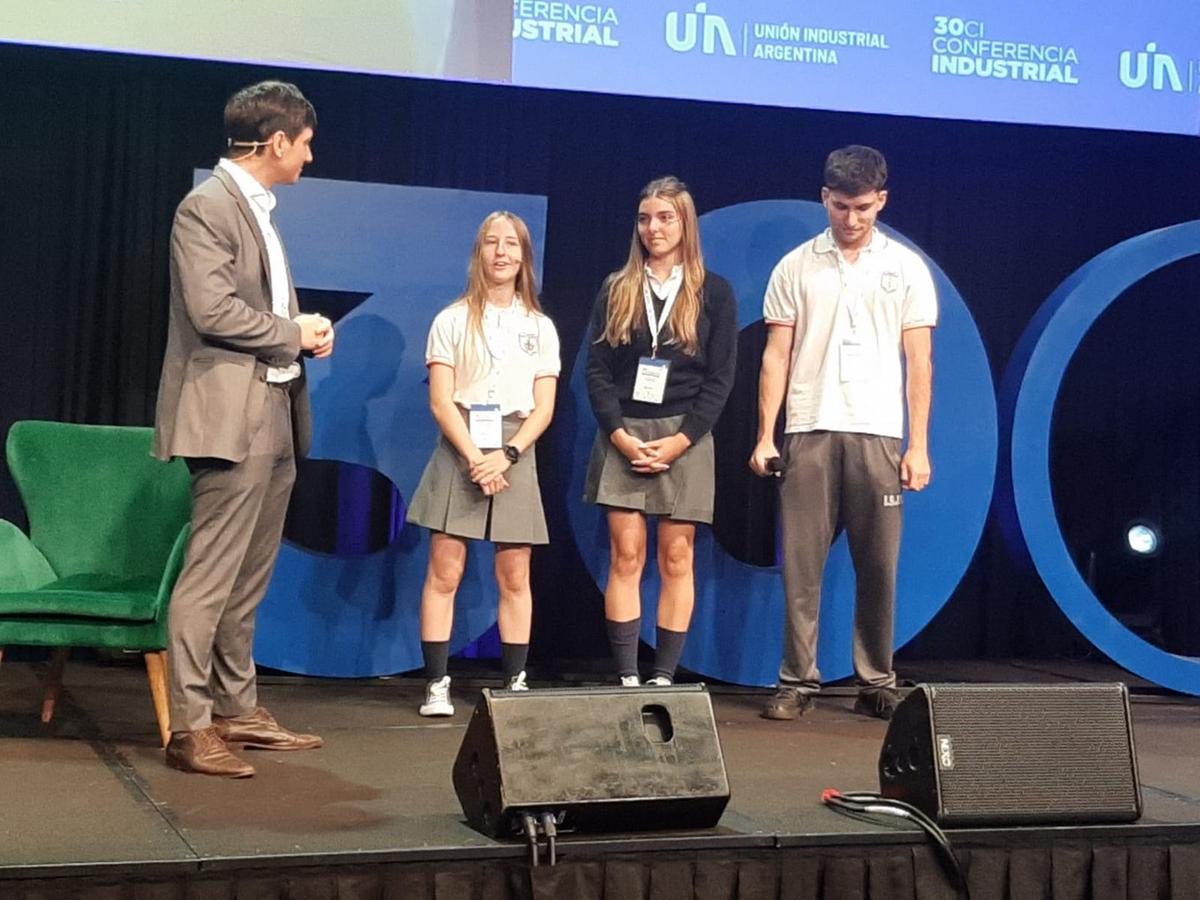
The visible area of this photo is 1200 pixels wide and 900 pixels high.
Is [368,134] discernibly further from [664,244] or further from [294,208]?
[664,244]

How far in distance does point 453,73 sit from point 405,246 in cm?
56

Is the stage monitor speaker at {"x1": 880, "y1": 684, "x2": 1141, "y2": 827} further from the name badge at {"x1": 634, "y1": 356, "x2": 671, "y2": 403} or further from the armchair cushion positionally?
the armchair cushion

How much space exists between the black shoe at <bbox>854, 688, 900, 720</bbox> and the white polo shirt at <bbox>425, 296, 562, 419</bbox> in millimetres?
1286

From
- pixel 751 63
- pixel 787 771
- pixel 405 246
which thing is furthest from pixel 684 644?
pixel 751 63

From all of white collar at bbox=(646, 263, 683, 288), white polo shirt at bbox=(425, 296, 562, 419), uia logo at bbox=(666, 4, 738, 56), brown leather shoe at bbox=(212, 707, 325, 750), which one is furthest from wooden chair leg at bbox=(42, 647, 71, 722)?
uia logo at bbox=(666, 4, 738, 56)

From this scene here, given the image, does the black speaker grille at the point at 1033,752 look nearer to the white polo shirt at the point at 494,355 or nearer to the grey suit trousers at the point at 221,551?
the grey suit trousers at the point at 221,551

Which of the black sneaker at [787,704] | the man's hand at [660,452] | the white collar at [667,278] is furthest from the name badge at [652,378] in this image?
the black sneaker at [787,704]

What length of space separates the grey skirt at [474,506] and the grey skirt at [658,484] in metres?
0.24

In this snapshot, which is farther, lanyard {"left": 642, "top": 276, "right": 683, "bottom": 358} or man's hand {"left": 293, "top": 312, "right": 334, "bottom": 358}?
lanyard {"left": 642, "top": 276, "right": 683, "bottom": 358}

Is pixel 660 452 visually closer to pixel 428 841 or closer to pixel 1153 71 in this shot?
pixel 428 841

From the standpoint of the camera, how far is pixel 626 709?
2.90 metres

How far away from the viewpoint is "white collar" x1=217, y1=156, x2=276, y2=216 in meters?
3.53

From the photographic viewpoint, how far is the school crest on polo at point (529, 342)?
4.50 metres

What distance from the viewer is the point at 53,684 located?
4.09 meters
